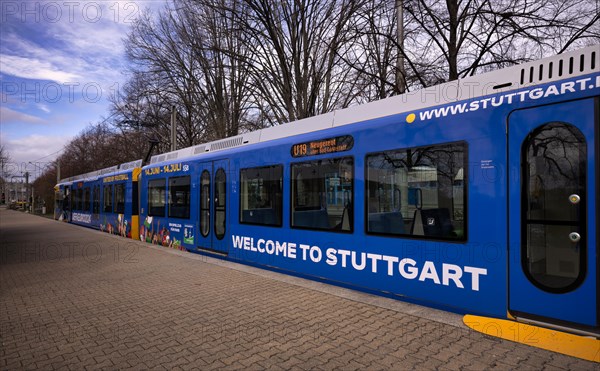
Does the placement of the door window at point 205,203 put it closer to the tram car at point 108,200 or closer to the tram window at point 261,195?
the tram window at point 261,195

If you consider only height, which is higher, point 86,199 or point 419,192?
point 419,192

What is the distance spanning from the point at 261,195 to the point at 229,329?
3.49 meters

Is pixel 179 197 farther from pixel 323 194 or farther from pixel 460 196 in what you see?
pixel 460 196

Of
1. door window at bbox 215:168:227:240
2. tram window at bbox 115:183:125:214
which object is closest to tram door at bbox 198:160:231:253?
door window at bbox 215:168:227:240

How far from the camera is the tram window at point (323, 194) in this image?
580 centimetres

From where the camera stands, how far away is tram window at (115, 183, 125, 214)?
14906mm

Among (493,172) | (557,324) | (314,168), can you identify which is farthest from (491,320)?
(314,168)

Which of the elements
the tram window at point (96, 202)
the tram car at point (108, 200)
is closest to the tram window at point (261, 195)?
the tram car at point (108, 200)

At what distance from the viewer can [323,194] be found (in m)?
6.23

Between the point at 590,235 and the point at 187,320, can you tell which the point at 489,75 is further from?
the point at 187,320

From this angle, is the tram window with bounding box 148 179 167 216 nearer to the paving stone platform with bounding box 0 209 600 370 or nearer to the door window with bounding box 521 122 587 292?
the paving stone platform with bounding box 0 209 600 370

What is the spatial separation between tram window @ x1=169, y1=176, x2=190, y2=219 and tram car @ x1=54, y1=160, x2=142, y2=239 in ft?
12.0

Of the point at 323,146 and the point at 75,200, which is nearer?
the point at 323,146

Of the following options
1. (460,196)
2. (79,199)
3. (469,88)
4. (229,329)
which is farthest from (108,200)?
(469,88)
